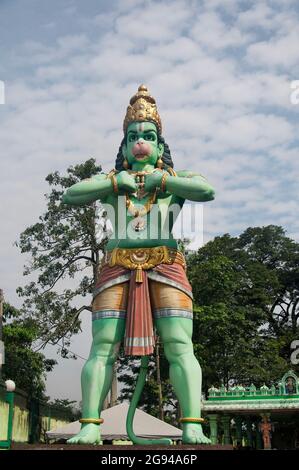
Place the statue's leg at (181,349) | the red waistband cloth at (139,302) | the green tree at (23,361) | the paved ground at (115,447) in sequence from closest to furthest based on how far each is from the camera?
1. the paved ground at (115,447)
2. the statue's leg at (181,349)
3. the red waistband cloth at (139,302)
4. the green tree at (23,361)

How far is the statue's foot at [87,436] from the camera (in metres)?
5.95

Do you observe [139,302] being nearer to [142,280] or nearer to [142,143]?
[142,280]

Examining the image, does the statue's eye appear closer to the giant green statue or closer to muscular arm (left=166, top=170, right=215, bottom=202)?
the giant green statue

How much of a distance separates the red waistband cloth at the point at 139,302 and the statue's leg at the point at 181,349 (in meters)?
0.12

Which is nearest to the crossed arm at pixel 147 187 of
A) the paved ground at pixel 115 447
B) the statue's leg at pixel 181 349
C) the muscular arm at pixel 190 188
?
the muscular arm at pixel 190 188

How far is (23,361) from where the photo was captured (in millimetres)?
19641

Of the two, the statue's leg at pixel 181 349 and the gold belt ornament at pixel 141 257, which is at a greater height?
the gold belt ornament at pixel 141 257

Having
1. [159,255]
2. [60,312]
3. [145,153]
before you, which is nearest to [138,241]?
[159,255]

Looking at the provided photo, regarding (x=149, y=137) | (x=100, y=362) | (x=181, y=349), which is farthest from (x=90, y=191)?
(x=181, y=349)

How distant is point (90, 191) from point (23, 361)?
14120mm

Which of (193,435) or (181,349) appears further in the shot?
(181,349)

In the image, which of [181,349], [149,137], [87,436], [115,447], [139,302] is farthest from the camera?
[149,137]

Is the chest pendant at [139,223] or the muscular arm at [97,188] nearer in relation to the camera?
the muscular arm at [97,188]

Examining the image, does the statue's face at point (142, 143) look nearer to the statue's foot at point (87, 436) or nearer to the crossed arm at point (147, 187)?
the crossed arm at point (147, 187)
